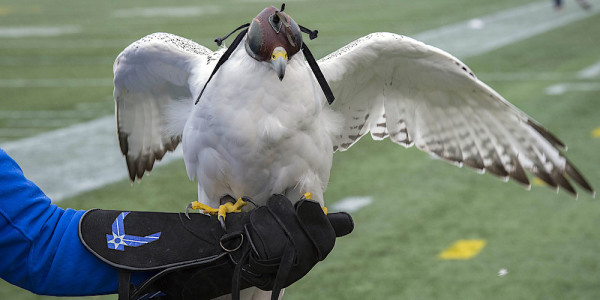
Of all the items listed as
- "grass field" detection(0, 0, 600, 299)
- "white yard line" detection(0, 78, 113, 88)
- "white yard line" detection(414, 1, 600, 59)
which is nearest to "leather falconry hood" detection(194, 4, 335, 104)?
"grass field" detection(0, 0, 600, 299)

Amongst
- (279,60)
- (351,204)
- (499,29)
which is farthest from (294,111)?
(499,29)

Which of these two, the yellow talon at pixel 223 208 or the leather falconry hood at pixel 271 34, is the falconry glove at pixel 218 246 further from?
the leather falconry hood at pixel 271 34

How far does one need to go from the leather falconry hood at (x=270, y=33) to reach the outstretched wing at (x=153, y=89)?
38 centimetres

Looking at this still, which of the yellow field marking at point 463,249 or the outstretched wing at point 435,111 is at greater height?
the outstretched wing at point 435,111

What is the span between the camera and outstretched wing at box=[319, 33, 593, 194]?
277 centimetres

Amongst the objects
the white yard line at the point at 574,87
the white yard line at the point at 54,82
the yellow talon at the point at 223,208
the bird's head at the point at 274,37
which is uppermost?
the bird's head at the point at 274,37

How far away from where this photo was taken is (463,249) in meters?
4.40

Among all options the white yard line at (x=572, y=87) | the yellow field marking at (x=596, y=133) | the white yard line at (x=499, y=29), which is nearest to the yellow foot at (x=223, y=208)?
the yellow field marking at (x=596, y=133)

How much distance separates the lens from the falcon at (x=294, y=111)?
90.2 inches

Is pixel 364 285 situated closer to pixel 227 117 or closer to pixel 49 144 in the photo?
pixel 227 117

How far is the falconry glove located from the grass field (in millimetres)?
1647

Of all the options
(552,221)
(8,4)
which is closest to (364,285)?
(552,221)

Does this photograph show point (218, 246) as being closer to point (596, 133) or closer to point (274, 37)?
point (274, 37)

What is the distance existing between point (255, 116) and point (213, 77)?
0.68 ft
